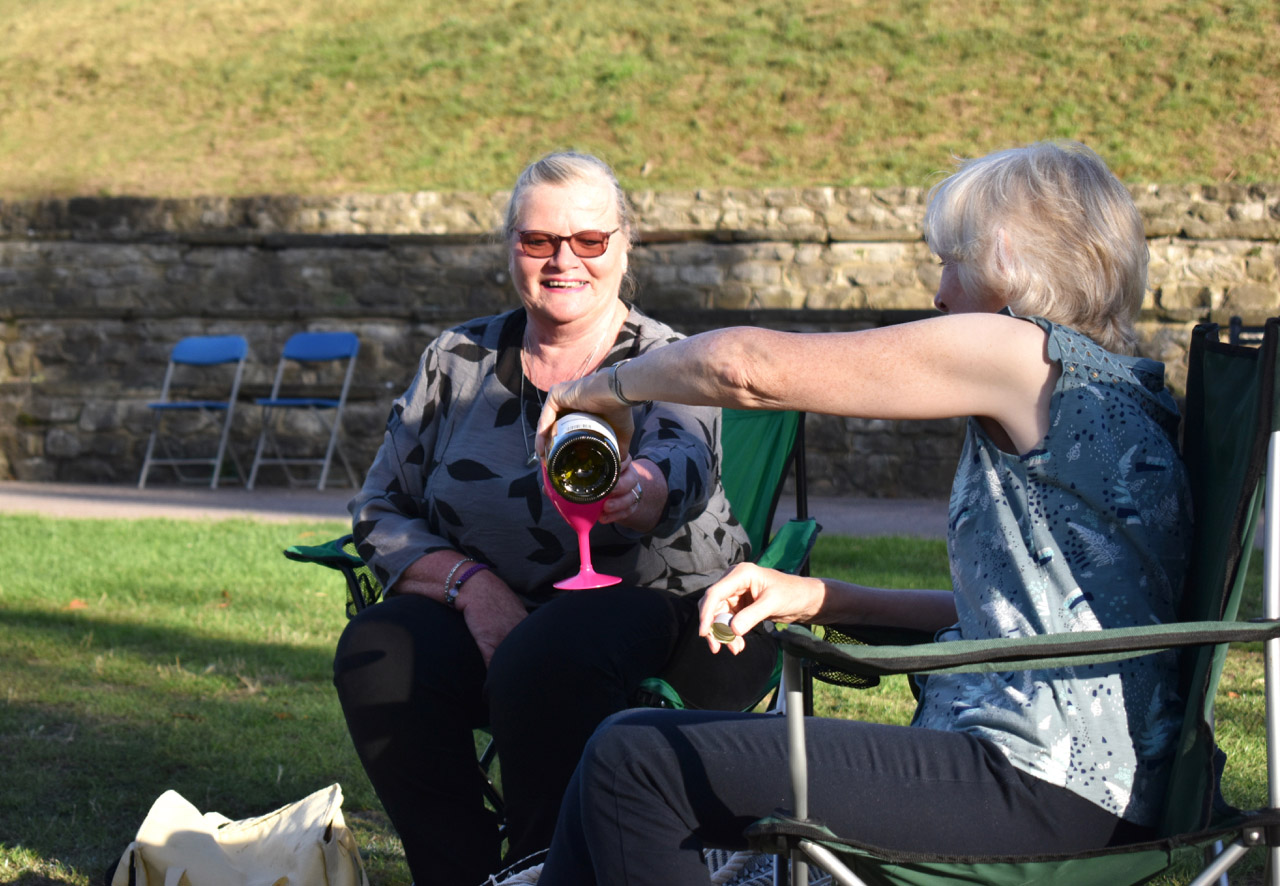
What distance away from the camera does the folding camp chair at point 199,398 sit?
10.3 metres

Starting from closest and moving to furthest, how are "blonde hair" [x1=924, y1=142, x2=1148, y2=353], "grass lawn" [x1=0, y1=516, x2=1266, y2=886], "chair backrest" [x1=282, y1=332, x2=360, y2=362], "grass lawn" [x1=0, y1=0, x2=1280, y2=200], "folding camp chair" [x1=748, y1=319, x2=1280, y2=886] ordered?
"folding camp chair" [x1=748, y1=319, x2=1280, y2=886] → "blonde hair" [x1=924, y1=142, x2=1148, y2=353] → "grass lawn" [x1=0, y1=516, x2=1266, y2=886] → "chair backrest" [x1=282, y1=332, x2=360, y2=362] → "grass lawn" [x1=0, y1=0, x2=1280, y2=200]

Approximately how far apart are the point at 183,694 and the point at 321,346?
→ 629 cm

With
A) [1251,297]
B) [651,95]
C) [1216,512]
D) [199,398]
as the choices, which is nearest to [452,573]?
[1216,512]

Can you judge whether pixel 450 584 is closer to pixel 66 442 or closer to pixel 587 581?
pixel 587 581

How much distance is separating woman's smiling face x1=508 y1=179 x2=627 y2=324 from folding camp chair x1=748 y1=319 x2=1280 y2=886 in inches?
52.5

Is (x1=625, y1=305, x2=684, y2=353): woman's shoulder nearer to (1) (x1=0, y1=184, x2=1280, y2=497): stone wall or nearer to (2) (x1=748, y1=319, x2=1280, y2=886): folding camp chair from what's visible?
(2) (x1=748, y1=319, x2=1280, y2=886): folding camp chair

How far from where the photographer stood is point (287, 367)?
10.8 m

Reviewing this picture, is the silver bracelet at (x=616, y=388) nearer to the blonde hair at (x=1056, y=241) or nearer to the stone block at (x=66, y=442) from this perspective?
the blonde hair at (x=1056, y=241)

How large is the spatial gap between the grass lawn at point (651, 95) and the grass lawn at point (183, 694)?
724 cm

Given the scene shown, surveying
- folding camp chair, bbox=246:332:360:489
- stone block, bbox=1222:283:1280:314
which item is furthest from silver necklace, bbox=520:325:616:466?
stone block, bbox=1222:283:1280:314

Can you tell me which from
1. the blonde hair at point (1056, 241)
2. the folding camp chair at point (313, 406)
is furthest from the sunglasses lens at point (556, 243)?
the folding camp chair at point (313, 406)

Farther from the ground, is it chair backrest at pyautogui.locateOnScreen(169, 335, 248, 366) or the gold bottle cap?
the gold bottle cap

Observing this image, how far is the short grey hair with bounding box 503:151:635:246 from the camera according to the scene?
106 inches

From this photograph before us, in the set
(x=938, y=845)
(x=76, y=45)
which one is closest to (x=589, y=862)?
(x=938, y=845)
